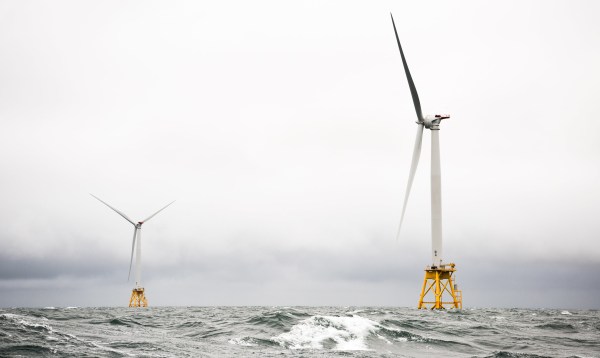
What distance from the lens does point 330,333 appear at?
32.6 metres

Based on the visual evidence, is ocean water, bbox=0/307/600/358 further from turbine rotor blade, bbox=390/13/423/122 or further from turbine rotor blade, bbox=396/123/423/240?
turbine rotor blade, bbox=390/13/423/122

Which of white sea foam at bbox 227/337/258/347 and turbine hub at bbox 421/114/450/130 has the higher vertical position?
turbine hub at bbox 421/114/450/130

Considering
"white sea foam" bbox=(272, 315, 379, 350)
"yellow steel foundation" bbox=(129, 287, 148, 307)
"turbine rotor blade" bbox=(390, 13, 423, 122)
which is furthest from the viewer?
"yellow steel foundation" bbox=(129, 287, 148, 307)

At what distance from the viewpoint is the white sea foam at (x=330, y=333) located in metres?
29.9

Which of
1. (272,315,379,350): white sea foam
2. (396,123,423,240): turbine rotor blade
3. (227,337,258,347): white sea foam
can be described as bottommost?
(227,337,258,347): white sea foam

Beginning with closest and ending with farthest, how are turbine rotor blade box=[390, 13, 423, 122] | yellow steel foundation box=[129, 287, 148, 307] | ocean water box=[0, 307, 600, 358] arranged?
ocean water box=[0, 307, 600, 358], turbine rotor blade box=[390, 13, 423, 122], yellow steel foundation box=[129, 287, 148, 307]

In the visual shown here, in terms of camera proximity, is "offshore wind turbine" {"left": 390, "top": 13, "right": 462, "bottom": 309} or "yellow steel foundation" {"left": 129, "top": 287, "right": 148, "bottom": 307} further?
"yellow steel foundation" {"left": 129, "top": 287, "right": 148, "bottom": 307}

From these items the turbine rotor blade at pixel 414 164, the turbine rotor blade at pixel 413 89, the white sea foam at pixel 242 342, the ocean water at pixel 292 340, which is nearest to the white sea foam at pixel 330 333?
the ocean water at pixel 292 340

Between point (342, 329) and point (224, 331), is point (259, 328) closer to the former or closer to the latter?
point (224, 331)

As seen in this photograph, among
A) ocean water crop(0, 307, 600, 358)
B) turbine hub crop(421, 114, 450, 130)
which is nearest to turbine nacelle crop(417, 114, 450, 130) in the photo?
turbine hub crop(421, 114, 450, 130)

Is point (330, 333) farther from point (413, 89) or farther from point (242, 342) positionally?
point (413, 89)

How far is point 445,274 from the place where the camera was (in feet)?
268

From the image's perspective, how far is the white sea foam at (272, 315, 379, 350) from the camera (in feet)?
98.2

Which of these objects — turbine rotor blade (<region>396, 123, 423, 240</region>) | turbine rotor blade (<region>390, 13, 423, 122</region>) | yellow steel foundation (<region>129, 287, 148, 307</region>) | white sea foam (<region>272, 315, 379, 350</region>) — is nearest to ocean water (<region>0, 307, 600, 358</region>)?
white sea foam (<region>272, 315, 379, 350</region>)
